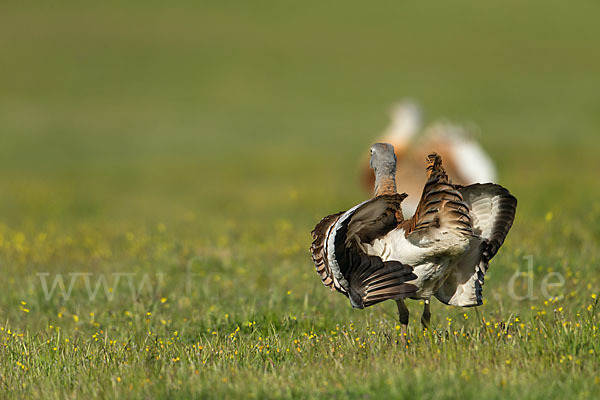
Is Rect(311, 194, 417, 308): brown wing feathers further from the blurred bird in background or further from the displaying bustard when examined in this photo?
the blurred bird in background

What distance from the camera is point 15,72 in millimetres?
31344

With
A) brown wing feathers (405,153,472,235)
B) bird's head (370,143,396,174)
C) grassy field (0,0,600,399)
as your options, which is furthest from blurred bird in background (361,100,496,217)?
brown wing feathers (405,153,472,235)

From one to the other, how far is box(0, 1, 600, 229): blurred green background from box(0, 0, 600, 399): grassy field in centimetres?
13

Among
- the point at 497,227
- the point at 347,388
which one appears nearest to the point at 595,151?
the point at 497,227

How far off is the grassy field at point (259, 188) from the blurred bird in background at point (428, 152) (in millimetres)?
829

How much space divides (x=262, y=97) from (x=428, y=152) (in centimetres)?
2067

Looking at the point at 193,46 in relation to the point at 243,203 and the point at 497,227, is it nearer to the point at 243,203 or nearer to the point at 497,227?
the point at 243,203

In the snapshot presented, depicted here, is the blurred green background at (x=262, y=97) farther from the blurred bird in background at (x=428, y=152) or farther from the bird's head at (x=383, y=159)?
the bird's head at (x=383, y=159)

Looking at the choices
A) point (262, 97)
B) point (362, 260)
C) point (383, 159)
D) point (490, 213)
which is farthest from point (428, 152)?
point (262, 97)

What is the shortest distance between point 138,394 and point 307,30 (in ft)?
119

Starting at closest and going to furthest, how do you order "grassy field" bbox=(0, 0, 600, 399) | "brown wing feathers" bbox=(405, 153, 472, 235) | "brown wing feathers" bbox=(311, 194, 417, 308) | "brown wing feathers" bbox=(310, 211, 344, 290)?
"grassy field" bbox=(0, 0, 600, 399) → "brown wing feathers" bbox=(405, 153, 472, 235) → "brown wing feathers" bbox=(311, 194, 417, 308) → "brown wing feathers" bbox=(310, 211, 344, 290)

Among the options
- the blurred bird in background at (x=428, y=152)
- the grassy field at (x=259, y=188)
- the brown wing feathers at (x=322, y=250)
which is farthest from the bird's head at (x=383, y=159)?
the blurred bird in background at (x=428, y=152)

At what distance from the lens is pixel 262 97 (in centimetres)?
2950

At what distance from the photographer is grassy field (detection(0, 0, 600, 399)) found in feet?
13.8
